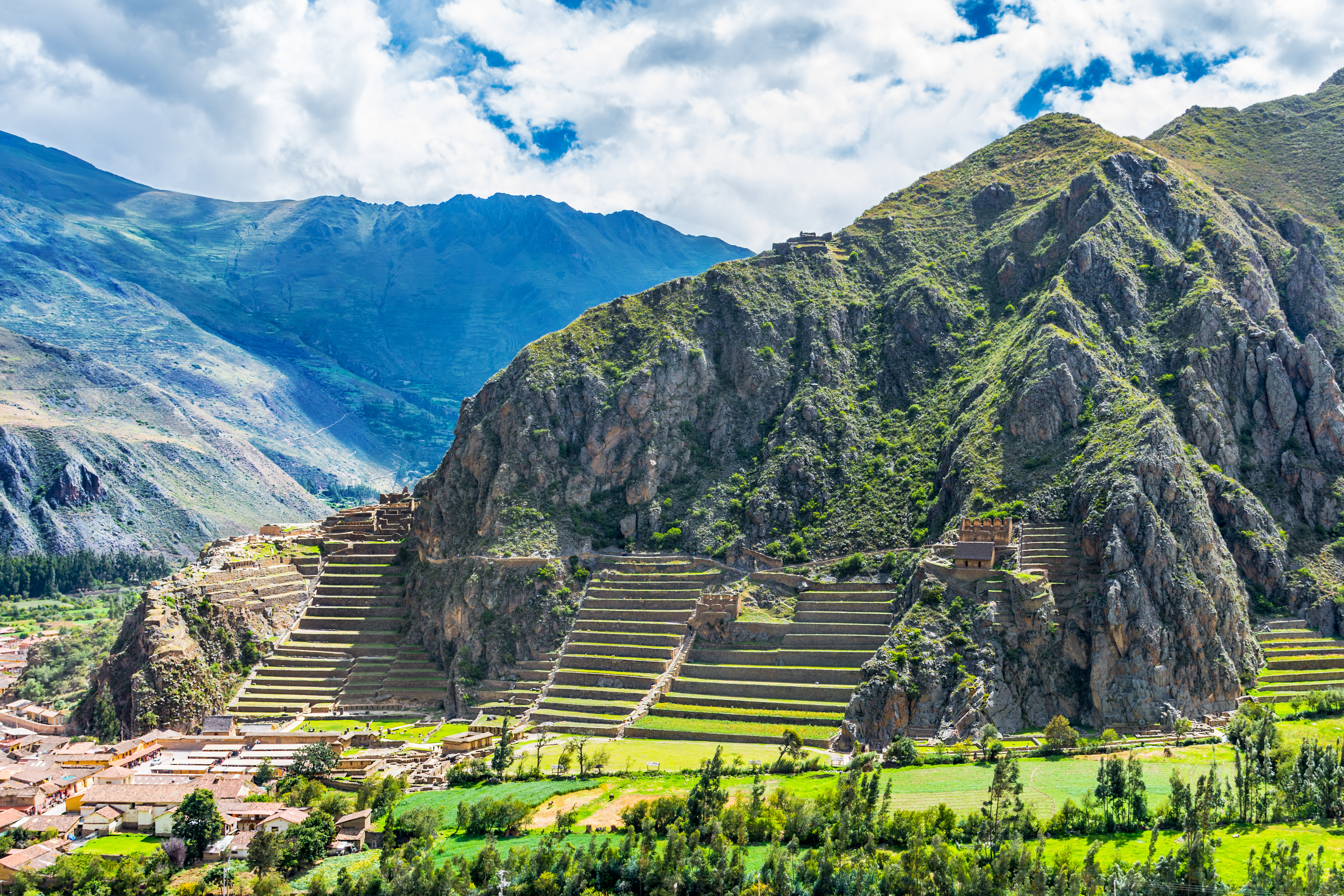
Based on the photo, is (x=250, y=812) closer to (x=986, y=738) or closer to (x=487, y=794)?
(x=487, y=794)

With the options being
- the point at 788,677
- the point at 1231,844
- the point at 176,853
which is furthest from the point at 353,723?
the point at 1231,844

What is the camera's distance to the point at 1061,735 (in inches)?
3243

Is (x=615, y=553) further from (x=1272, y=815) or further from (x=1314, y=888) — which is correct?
(x=1314, y=888)

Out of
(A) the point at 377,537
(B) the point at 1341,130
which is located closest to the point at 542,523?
(A) the point at 377,537

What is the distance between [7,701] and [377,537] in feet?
155

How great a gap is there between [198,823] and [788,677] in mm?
50594

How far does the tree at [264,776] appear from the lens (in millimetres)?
90375

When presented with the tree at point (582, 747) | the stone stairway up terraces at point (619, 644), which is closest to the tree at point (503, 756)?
the tree at point (582, 747)

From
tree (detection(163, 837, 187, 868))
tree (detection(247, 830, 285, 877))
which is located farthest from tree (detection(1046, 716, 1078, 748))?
tree (detection(163, 837, 187, 868))

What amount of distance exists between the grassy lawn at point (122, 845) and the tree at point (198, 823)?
1850 millimetres

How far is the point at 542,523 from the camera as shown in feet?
424

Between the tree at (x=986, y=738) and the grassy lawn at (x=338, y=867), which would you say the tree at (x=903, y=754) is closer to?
the tree at (x=986, y=738)

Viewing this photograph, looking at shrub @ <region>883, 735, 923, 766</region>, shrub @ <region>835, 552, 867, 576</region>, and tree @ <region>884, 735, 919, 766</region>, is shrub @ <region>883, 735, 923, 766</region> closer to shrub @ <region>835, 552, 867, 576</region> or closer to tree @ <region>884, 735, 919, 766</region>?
tree @ <region>884, 735, 919, 766</region>

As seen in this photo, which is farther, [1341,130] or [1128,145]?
[1341,130]
